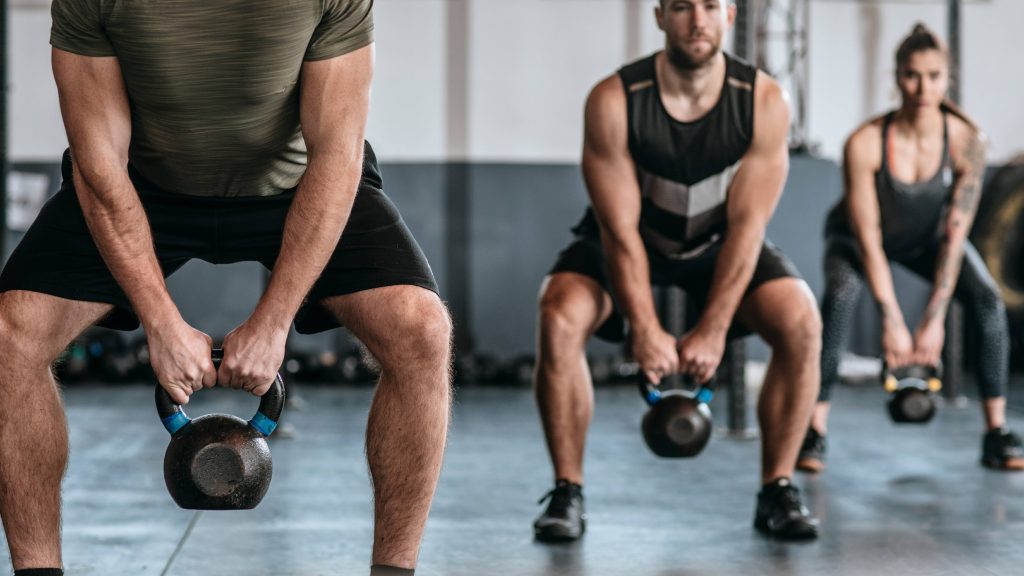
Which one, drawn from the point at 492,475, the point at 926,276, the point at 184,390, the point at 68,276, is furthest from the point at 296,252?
the point at 926,276

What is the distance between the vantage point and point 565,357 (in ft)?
8.39

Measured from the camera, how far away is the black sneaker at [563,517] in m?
2.46

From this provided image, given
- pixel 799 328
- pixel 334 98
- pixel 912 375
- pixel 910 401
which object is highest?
pixel 334 98

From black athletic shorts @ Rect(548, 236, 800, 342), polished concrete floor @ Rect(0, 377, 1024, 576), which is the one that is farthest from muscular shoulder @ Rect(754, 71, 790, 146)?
polished concrete floor @ Rect(0, 377, 1024, 576)

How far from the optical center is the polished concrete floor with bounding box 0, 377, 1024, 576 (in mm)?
2277

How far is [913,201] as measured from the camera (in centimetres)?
346

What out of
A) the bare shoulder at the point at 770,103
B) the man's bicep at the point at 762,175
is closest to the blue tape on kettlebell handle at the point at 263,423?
the man's bicep at the point at 762,175

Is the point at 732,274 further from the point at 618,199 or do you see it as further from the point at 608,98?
the point at 608,98

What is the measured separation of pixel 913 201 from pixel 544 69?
291 centimetres

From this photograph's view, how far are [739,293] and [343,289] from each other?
99 cm

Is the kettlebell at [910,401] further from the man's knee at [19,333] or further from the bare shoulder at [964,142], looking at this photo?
the man's knee at [19,333]

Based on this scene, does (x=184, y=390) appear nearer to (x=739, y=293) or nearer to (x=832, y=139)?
(x=739, y=293)

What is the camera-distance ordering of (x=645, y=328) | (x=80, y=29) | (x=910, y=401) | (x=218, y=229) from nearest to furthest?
(x=80, y=29)
(x=218, y=229)
(x=645, y=328)
(x=910, y=401)

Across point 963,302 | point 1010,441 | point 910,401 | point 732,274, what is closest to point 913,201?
point 963,302
